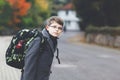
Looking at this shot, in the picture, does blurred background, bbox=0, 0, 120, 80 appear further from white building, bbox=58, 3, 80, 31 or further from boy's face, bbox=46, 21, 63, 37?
white building, bbox=58, 3, 80, 31

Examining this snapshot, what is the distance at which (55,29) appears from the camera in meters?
5.89

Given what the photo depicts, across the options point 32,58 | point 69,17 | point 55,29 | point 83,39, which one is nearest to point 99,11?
point 83,39

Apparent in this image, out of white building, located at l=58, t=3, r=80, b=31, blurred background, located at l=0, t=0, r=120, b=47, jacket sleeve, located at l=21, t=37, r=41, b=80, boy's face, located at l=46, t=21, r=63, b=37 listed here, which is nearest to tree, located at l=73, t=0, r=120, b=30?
blurred background, located at l=0, t=0, r=120, b=47

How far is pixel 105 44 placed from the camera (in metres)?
42.3

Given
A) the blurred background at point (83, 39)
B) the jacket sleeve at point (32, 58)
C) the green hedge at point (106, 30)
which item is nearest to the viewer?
the jacket sleeve at point (32, 58)

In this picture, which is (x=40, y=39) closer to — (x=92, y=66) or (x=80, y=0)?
(x=92, y=66)

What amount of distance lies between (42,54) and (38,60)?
0.27 feet

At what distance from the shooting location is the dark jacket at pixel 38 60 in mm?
5820

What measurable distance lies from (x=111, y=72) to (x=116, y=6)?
33705mm

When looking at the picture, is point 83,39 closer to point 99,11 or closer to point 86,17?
point 99,11

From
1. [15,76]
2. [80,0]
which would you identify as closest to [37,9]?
[80,0]

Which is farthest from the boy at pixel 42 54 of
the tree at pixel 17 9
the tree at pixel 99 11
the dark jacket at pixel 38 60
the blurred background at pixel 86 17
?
the tree at pixel 17 9

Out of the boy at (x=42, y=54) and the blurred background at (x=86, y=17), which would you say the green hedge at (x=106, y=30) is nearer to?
the blurred background at (x=86, y=17)

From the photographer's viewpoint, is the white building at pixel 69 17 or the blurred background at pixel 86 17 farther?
the white building at pixel 69 17
